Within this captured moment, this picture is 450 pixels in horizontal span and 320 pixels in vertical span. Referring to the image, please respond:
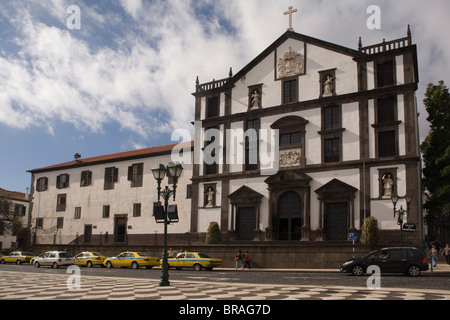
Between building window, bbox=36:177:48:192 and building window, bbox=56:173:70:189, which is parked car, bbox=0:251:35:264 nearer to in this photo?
building window, bbox=56:173:70:189

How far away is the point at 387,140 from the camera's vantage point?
34406mm

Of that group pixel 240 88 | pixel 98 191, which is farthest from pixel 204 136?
pixel 98 191

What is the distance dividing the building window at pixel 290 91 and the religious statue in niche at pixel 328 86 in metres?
2.49

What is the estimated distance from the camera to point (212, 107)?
43.4m

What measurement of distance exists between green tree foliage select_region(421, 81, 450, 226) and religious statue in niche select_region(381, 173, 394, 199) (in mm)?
5564

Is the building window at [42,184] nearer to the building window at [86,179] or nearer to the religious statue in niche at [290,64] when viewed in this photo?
the building window at [86,179]

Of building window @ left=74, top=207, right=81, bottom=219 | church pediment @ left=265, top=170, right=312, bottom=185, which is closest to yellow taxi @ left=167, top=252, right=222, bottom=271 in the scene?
church pediment @ left=265, top=170, right=312, bottom=185

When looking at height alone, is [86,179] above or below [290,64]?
below

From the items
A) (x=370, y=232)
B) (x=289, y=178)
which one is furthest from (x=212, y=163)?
(x=370, y=232)

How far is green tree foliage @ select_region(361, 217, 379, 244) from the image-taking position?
31703mm

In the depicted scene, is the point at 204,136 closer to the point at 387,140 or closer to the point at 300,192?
the point at 300,192

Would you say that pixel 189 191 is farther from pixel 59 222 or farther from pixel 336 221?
pixel 59 222

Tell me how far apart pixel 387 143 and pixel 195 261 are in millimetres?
16476
